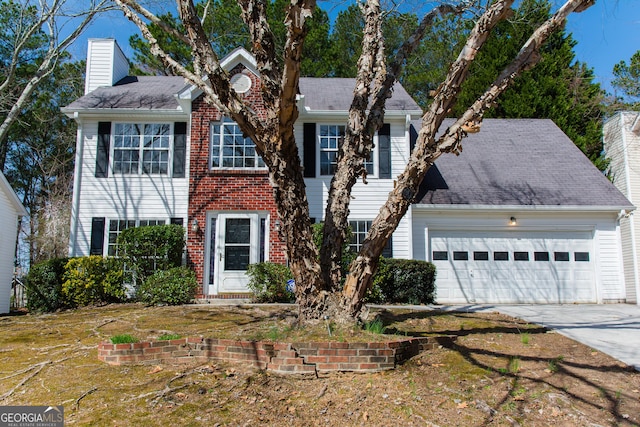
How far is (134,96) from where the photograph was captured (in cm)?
1275

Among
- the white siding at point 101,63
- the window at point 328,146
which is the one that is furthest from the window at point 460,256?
the white siding at point 101,63

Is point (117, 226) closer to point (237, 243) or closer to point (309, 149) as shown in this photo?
point (237, 243)

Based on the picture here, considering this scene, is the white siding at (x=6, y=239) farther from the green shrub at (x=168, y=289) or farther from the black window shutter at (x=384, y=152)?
the black window shutter at (x=384, y=152)

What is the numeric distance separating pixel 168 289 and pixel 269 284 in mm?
2168

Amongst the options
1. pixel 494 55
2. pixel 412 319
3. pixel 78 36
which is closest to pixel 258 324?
pixel 412 319

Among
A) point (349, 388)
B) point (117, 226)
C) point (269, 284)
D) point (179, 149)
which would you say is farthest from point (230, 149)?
point (349, 388)

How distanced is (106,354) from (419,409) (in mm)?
3485

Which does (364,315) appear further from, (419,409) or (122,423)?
(122,423)

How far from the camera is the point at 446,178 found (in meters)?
12.9

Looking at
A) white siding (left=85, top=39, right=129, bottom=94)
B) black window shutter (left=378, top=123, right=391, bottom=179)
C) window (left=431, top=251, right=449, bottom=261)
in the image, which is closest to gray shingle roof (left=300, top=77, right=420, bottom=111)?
black window shutter (left=378, top=123, right=391, bottom=179)

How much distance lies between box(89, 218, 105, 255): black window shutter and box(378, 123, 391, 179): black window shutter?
24.0ft

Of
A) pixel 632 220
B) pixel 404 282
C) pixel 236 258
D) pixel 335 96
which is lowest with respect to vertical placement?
pixel 404 282

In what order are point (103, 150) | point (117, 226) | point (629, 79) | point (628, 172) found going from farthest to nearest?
point (629, 79)
point (628, 172)
point (103, 150)
point (117, 226)

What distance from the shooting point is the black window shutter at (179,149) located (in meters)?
12.0
